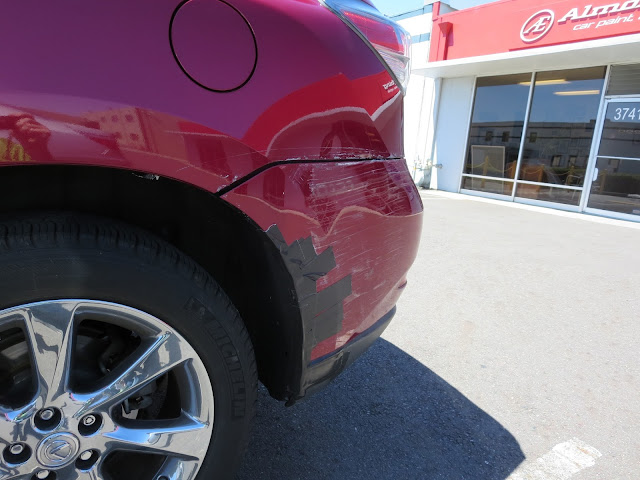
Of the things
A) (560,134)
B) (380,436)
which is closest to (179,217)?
(380,436)

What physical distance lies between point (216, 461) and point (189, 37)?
120cm

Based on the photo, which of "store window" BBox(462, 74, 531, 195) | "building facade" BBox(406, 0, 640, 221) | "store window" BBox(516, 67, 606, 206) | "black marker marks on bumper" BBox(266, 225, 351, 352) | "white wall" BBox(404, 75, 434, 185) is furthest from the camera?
"white wall" BBox(404, 75, 434, 185)

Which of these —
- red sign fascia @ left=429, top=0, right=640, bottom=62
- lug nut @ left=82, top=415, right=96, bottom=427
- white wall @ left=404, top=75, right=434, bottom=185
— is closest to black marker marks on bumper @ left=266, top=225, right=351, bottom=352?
lug nut @ left=82, top=415, right=96, bottom=427

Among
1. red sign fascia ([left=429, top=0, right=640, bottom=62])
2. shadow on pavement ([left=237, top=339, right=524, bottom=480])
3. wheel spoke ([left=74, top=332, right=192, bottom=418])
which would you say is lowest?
shadow on pavement ([left=237, top=339, right=524, bottom=480])

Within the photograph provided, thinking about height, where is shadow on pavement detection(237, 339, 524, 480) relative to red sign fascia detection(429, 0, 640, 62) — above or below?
below

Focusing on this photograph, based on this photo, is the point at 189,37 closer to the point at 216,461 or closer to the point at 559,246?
the point at 216,461

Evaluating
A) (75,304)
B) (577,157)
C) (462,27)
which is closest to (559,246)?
(577,157)

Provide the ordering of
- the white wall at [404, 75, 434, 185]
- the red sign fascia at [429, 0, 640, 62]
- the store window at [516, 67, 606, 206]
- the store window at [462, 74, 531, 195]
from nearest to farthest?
the red sign fascia at [429, 0, 640, 62], the store window at [516, 67, 606, 206], the store window at [462, 74, 531, 195], the white wall at [404, 75, 434, 185]

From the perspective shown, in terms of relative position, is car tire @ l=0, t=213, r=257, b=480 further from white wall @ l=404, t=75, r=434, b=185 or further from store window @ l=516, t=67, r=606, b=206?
white wall @ l=404, t=75, r=434, b=185

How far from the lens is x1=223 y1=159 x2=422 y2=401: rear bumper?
119 centimetres

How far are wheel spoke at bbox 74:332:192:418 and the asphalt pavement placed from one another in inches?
30.5

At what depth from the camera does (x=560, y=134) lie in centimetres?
977

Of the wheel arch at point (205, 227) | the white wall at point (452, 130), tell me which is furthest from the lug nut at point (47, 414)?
the white wall at point (452, 130)

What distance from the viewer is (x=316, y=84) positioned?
122cm
